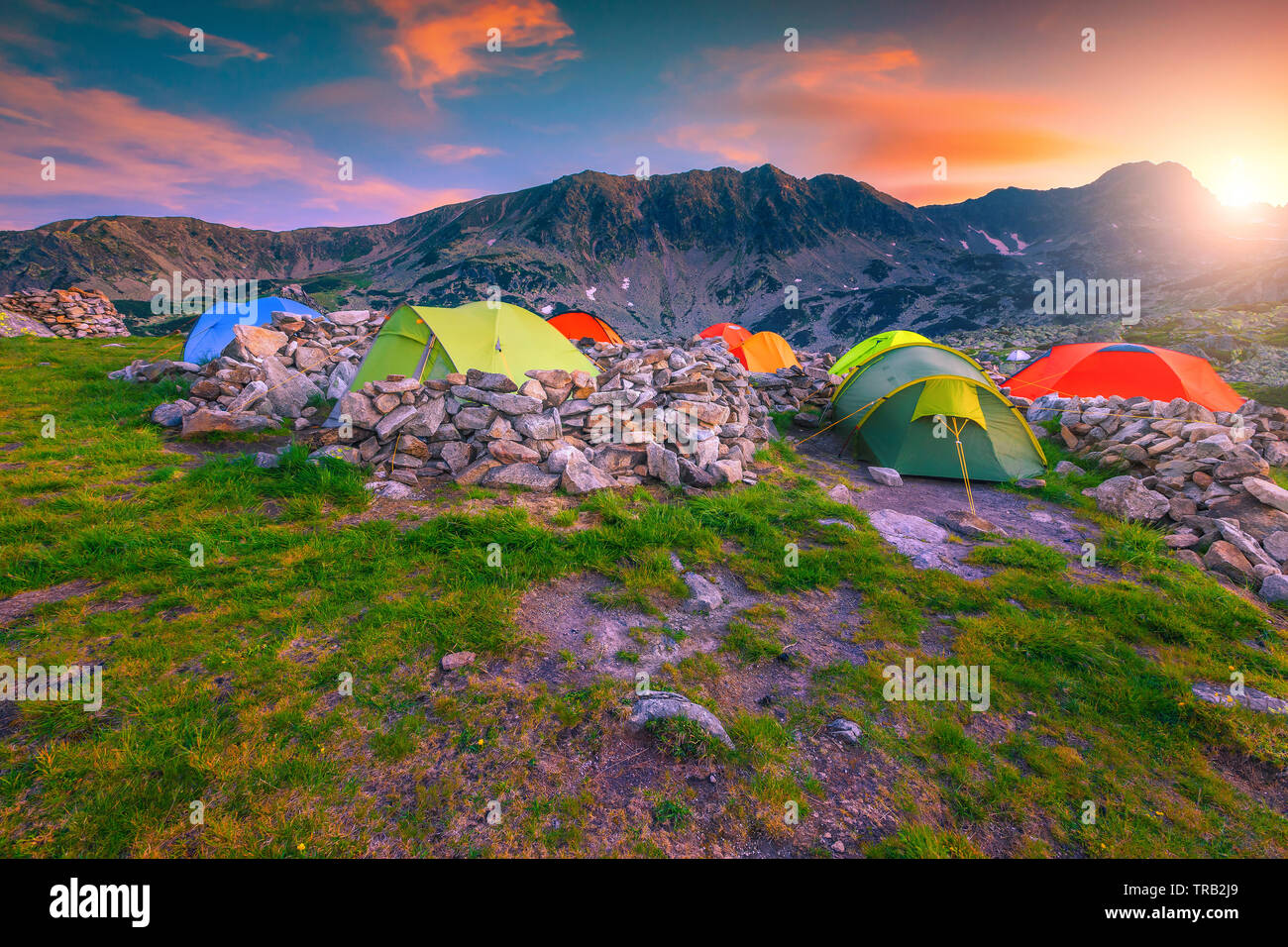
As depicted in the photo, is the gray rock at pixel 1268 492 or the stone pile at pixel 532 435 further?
the stone pile at pixel 532 435

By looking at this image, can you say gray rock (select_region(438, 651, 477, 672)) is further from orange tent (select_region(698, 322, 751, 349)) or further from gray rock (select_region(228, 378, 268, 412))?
orange tent (select_region(698, 322, 751, 349))

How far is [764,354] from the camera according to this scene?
27906 mm

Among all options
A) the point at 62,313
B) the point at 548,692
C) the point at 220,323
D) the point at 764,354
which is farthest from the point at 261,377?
the point at 62,313

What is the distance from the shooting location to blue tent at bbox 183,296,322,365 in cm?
1595

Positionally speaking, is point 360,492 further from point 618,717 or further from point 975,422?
point 975,422

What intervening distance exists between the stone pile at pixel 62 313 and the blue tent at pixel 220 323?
1565cm

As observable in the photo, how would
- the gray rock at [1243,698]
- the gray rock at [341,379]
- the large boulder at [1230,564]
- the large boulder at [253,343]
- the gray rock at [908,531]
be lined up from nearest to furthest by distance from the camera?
the gray rock at [1243,698] < the large boulder at [1230,564] < the gray rock at [908,531] < the gray rock at [341,379] < the large boulder at [253,343]

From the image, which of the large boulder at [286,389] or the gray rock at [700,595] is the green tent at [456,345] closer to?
the large boulder at [286,389]

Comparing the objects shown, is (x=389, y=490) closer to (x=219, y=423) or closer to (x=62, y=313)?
(x=219, y=423)

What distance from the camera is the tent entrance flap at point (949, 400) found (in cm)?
1070

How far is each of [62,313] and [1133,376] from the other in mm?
50804

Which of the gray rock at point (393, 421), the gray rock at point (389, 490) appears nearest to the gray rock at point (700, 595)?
the gray rock at point (389, 490)

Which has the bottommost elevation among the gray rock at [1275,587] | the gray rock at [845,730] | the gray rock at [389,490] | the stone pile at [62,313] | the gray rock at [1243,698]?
the gray rock at [1243,698]
